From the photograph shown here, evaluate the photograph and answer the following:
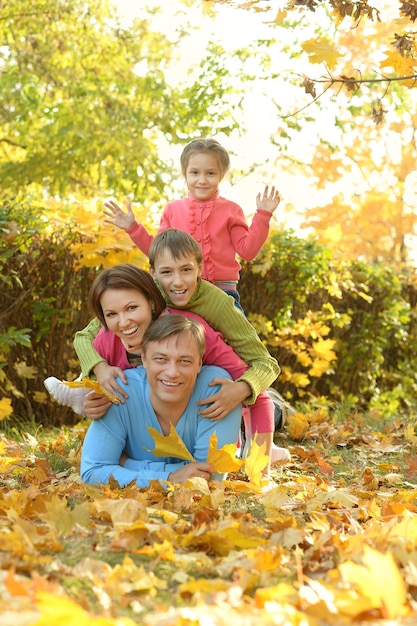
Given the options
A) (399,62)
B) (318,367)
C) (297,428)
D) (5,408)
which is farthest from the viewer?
(318,367)

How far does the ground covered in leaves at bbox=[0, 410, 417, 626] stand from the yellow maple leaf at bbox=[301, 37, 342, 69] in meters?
1.79

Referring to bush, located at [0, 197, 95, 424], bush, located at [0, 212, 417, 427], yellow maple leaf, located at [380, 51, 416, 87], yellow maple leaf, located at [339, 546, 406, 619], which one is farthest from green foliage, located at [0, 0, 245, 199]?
yellow maple leaf, located at [339, 546, 406, 619]

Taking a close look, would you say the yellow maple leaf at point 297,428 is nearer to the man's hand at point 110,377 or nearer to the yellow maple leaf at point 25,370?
the yellow maple leaf at point 25,370

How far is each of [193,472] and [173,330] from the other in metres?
0.58

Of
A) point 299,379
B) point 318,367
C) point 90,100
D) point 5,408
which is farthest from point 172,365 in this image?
point 90,100

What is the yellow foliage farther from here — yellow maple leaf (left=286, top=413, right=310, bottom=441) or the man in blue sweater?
yellow maple leaf (left=286, top=413, right=310, bottom=441)

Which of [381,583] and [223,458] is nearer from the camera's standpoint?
[381,583]

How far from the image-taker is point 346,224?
42.2 feet

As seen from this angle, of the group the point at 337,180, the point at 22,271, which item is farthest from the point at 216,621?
the point at 337,180

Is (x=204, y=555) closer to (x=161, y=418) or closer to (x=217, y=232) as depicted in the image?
(x=161, y=418)

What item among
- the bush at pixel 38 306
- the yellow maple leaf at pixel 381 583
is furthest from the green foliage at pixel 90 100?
the yellow maple leaf at pixel 381 583

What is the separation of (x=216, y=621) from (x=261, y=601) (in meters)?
0.18

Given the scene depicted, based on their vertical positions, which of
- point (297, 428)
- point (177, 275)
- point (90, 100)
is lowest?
point (297, 428)

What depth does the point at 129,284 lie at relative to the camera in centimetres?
331
